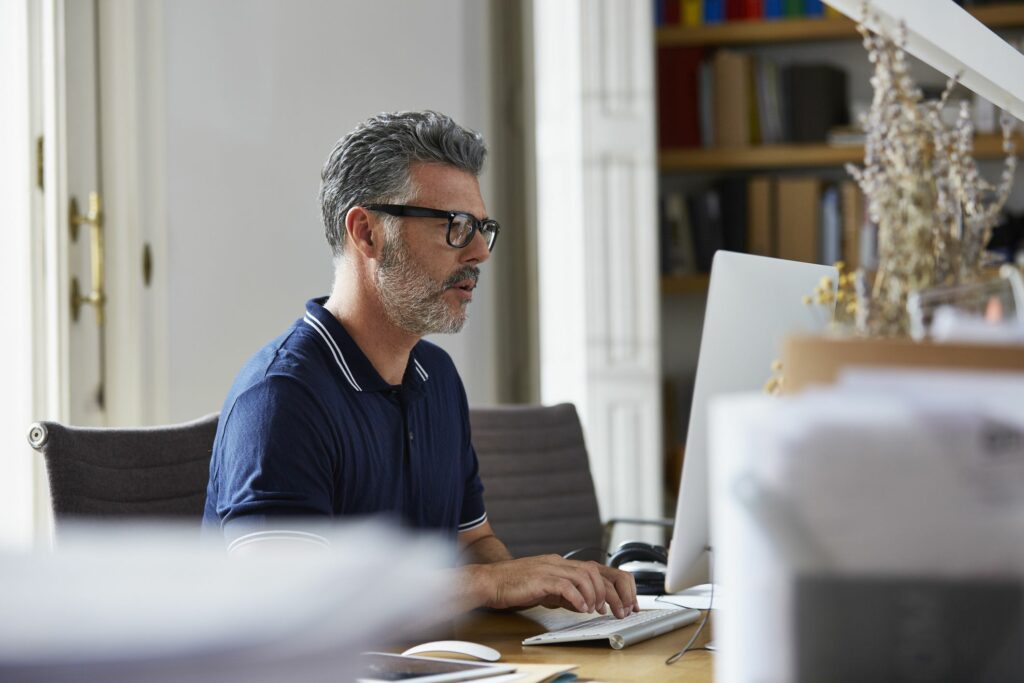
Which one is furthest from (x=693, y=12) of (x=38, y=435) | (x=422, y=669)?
(x=422, y=669)

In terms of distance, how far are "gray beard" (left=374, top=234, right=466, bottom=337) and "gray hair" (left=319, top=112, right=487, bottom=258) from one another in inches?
3.3

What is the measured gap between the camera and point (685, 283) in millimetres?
4359

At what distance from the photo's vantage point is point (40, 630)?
1.37ft

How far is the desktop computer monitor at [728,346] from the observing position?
1.19m

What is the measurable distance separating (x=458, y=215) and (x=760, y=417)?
1280 mm

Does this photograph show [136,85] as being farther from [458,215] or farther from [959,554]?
[959,554]

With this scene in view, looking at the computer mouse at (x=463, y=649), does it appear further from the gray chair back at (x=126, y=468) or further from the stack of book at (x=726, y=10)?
the stack of book at (x=726, y=10)

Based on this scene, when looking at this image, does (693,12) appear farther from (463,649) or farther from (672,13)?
(463,649)

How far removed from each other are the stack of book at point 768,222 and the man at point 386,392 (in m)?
2.46

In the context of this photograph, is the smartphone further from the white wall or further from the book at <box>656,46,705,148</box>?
the book at <box>656,46,705,148</box>

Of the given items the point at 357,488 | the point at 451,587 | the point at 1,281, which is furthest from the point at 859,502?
the point at 1,281

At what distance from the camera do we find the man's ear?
187cm

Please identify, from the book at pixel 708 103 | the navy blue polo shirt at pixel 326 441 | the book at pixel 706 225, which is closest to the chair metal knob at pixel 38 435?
the navy blue polo shirt at pixel 326 441

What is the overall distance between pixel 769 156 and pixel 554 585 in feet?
10.1
